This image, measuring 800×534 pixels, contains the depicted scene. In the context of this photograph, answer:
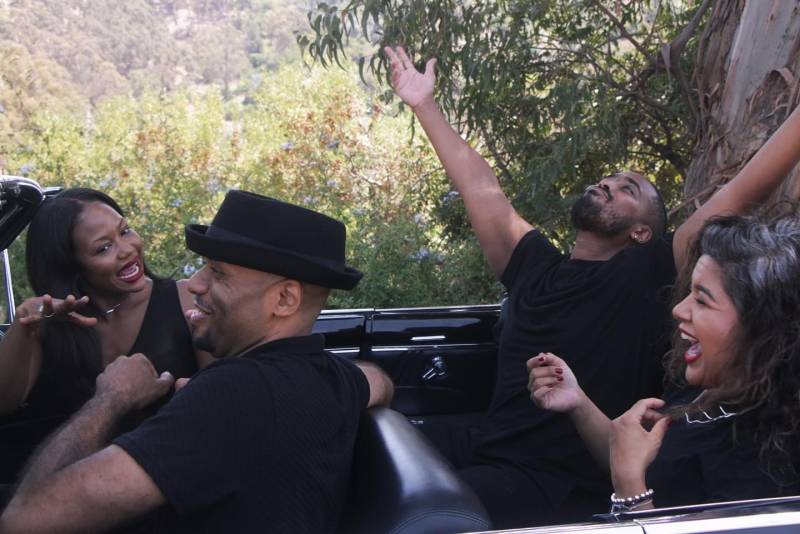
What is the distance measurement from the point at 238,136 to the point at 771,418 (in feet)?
33.9

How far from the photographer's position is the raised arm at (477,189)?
3639mm

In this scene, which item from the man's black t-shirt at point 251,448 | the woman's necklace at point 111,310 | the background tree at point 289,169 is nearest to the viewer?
the man's black t-shirt at point 251,448

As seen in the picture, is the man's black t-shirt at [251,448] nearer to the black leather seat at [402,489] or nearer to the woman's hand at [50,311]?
the black leather seat at [402,489]

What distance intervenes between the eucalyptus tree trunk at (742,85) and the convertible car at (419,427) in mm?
1561

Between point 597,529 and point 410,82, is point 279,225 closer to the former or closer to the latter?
point 597,529


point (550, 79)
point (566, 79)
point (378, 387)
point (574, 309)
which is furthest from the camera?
point (550, 79)

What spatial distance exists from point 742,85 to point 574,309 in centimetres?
209

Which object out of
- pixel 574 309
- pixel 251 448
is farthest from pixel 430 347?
pixel 251 448

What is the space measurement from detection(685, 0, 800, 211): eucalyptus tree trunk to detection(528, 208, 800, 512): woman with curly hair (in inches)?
88.7

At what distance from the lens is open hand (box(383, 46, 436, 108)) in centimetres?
376

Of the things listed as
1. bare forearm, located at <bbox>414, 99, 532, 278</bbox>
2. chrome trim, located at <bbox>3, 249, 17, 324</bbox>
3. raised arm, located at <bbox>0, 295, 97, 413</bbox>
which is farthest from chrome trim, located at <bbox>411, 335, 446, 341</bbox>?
chrome trim, located at <bbox>3, 249, 17, 324</bbox>

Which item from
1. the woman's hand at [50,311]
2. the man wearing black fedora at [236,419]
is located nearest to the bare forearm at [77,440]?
the man wearing black fedora at [236,419]

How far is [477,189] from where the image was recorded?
3.67 metres

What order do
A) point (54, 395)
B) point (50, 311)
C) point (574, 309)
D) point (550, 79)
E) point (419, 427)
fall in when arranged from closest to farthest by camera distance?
point (50, 311)
point (54, 395)
point (574, 309)
point (419, 427)
point (550, 79)
